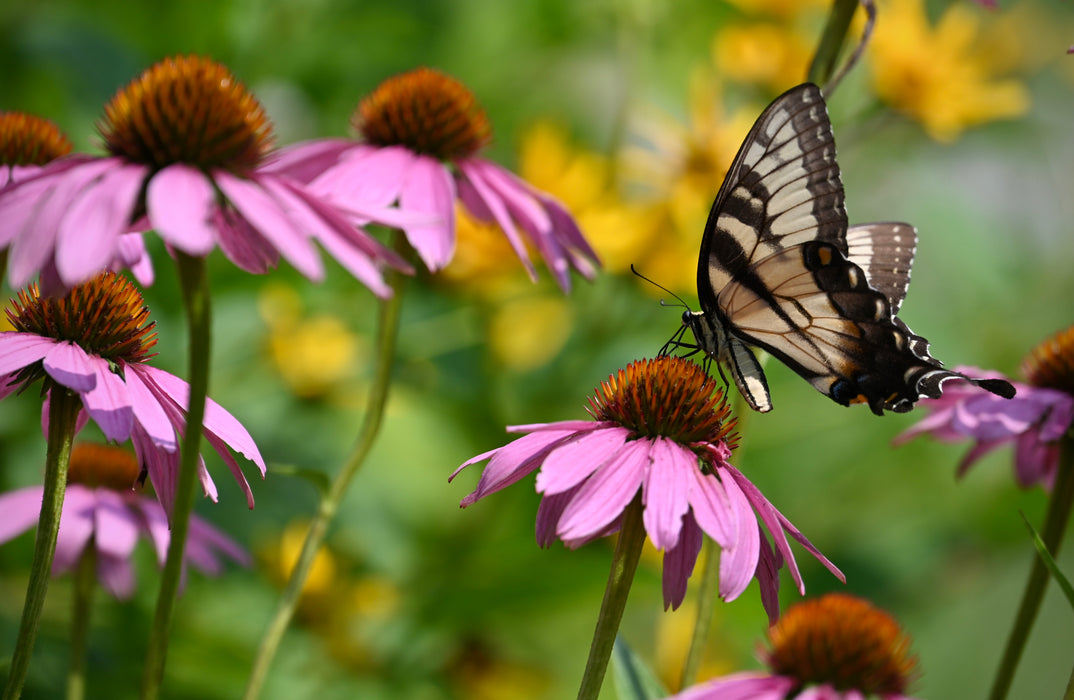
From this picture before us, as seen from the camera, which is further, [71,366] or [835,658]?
[835,658]

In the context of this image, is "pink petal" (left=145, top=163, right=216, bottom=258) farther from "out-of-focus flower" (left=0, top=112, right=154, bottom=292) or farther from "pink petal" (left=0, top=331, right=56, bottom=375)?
"out-of-focus flower" (left=0, top=112, right=154, bottom=292)

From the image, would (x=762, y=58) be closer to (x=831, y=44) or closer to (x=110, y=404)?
(x=831, y=44)

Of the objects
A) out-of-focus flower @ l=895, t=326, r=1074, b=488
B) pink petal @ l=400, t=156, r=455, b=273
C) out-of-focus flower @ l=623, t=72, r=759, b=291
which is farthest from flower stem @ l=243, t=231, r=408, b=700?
out-of-focus flower @ l=623, t=72, r=759, b=291

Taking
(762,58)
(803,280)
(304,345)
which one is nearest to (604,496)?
(803,280)

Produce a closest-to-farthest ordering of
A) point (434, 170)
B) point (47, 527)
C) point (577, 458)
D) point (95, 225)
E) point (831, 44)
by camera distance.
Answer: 1. point (95, 225)
2. point (47, 527)
3. point (577, 458)
4. point (831, 44)
5. point (434, 170)

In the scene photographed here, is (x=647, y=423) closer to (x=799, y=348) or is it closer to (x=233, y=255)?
(x=233, y=255)

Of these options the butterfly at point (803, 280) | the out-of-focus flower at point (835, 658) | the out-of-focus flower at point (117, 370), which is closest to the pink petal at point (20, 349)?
the out-of-focus flower at point (117, 370)
